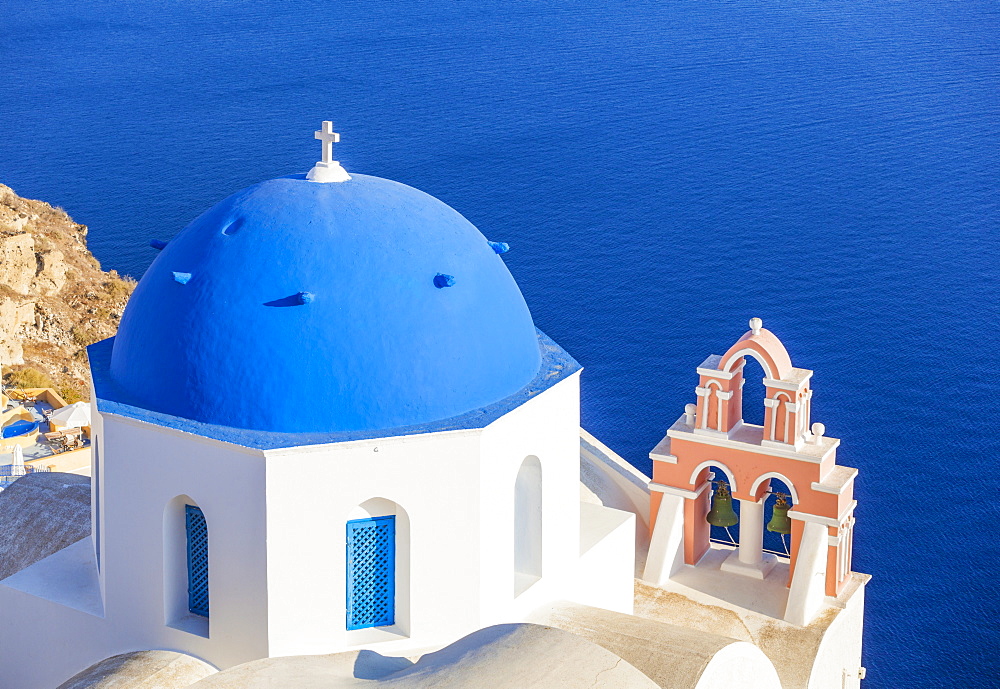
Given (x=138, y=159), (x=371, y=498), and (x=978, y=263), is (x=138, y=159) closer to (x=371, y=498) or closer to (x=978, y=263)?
(x=978, y=263)

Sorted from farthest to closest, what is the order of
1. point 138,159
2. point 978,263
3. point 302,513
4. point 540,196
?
point 138,159
point 540,196
point 978,263
point 302,513

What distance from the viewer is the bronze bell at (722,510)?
1348 cm

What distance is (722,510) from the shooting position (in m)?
13.5

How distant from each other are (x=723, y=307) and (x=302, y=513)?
93.6 feet

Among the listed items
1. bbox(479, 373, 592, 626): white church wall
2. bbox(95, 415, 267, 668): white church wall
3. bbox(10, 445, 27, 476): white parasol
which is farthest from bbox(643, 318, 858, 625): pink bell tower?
bbox(10, 445, 27, 476): white parasol

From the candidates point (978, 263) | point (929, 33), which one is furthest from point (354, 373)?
point (929, 33)

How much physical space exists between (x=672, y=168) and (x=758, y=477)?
34524mm

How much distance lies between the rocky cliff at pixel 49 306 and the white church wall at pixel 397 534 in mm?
20118

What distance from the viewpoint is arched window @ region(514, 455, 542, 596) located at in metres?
9.56

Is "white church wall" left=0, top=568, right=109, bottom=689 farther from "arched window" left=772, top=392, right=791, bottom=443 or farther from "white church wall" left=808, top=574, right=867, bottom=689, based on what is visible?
"arched window" left=772, top=392, right=791, bottom=443

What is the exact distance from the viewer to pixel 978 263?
38156 mm

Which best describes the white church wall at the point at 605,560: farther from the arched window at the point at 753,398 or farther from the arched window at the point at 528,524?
the arched window at the point at 753,398

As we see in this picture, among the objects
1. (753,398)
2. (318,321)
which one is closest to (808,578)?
(318,321)

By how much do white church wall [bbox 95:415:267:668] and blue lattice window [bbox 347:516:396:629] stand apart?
24.5 inches
